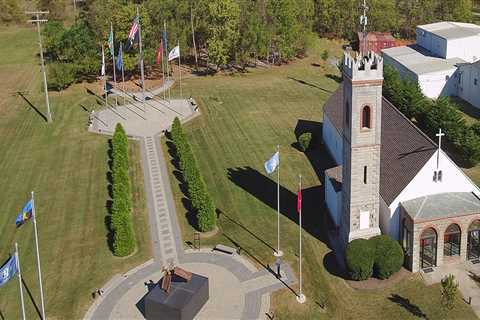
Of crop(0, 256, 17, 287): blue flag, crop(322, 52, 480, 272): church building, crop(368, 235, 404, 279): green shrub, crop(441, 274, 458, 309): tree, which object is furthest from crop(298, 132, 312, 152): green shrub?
crop(0, 256, 17, 287): blue flag

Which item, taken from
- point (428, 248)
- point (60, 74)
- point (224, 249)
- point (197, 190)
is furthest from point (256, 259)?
point (60, 74)

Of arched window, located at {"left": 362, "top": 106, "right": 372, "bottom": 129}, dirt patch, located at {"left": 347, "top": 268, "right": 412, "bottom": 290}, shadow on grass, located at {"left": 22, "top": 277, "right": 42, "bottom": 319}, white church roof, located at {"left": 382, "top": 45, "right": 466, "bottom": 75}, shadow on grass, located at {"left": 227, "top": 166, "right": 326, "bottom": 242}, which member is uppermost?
arched window, located at {"left": 362, "top": 106, "right": 372, "bottom": 129}

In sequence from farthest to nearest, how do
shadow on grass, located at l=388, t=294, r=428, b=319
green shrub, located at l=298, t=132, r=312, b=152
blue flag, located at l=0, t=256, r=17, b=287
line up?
green shrub, located at l=298, t=132, r=312, b=152 → shadow on grass, located at l=388, t=294, r=428, b=319 → blue flag, located at l=0, t=256, r=17, b=287

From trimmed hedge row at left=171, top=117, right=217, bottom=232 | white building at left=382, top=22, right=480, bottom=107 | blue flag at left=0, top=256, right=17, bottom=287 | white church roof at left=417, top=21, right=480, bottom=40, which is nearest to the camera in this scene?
blue flag at left=0, top=256, right=17, bottom=287

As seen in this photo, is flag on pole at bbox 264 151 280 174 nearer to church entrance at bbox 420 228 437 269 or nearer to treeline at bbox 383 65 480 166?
→ church entrance at bbox 420 228 437 269

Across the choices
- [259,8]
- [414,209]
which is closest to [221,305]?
[414,209]
